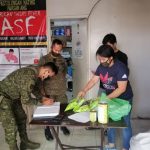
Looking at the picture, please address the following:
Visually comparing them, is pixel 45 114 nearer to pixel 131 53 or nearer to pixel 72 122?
pixel 72 122

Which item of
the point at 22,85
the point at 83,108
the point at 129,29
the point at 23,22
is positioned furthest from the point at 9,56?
the point at 83,108

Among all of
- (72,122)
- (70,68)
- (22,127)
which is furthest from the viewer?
(70,68)

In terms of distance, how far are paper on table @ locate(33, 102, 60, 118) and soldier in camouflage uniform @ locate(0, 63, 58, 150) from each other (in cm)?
9

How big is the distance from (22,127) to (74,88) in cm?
164

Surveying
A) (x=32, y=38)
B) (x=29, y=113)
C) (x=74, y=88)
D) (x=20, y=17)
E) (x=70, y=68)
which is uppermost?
(x=20, y=17)

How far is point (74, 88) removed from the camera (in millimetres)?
4617

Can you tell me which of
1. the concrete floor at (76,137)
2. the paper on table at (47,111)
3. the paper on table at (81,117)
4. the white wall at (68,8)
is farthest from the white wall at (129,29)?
the paper on table at (81,117)

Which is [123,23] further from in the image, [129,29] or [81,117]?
[81,117]

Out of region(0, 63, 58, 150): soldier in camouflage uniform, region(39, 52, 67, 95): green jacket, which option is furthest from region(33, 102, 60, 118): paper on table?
region(39, 52, 67, 95): green jacket

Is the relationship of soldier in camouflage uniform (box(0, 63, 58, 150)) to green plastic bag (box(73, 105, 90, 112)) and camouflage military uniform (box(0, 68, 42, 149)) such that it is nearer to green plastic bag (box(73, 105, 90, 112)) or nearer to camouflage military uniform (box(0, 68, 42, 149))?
camouflage military uniform (box(0, 68, 42, 149))

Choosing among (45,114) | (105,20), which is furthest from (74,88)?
(45,114)

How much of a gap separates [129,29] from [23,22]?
1695 mm

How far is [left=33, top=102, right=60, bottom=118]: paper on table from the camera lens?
87.0 inches

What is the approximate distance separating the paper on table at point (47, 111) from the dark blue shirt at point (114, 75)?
558 mm
